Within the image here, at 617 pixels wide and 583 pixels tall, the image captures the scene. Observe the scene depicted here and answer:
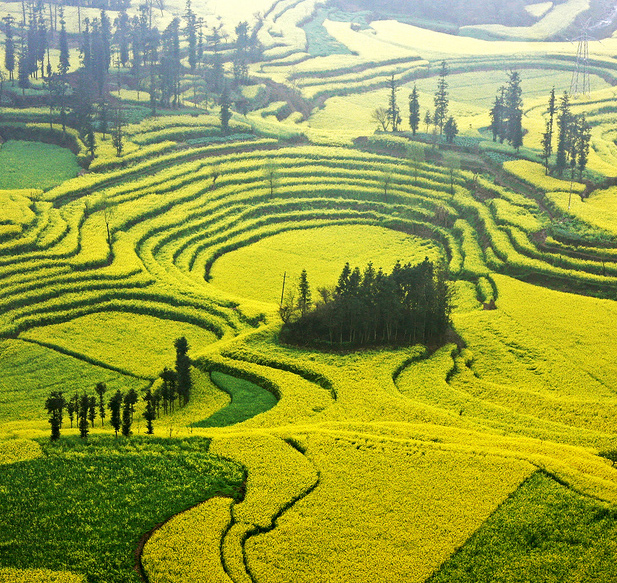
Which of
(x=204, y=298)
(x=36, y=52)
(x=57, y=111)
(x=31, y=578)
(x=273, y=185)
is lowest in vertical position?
(x=31, y=578)

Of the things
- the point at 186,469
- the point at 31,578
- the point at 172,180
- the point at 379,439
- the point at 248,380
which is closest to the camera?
the point at 31,578

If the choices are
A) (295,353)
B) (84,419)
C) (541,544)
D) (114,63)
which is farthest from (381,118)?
(541,544)

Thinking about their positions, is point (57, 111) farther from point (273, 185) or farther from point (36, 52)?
point (273, 185)

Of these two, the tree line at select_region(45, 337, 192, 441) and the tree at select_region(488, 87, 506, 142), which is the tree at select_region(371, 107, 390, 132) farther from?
the tree line at select_region(45, 337, 192, 441)

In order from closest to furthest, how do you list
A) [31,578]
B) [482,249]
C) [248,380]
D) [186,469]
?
[31,578] → [186,469] → [248,380] → [482,249]

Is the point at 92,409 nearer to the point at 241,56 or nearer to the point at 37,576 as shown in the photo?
the point at 37,576

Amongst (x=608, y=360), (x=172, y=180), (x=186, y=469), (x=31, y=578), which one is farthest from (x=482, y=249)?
(x=31, y=578)

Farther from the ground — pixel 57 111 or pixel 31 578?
pixel 57 111

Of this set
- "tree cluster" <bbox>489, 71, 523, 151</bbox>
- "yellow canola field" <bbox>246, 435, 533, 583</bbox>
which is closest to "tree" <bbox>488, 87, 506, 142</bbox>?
"tree cluster" <bbox>489, 71, 523, 151</bbox>

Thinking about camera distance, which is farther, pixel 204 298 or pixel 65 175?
pixel 65 175
